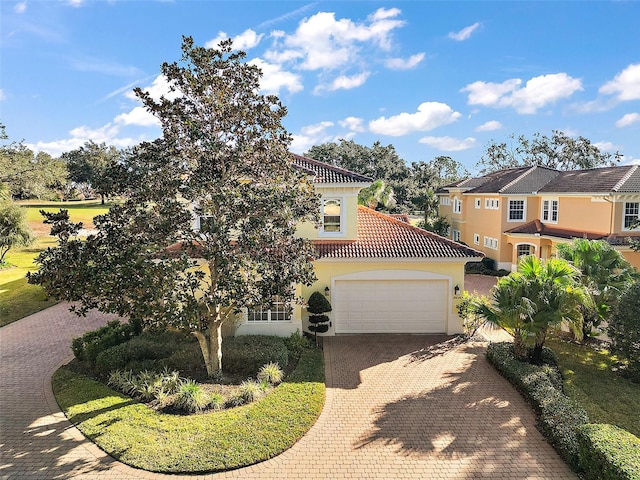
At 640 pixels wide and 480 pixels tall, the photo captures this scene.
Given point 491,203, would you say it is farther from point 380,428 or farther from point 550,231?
point 380,428

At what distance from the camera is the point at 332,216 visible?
19.5 m

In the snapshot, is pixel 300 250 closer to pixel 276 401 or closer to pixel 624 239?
pixel 276 401

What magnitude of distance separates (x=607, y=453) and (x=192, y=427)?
9.60 m

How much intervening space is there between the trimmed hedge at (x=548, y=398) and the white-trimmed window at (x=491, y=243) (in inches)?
749

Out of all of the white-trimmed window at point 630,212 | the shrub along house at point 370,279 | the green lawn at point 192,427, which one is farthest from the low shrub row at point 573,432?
the white-trimmed window at point 630,212

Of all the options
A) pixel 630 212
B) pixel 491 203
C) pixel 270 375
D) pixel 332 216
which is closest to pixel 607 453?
pixel 270 375

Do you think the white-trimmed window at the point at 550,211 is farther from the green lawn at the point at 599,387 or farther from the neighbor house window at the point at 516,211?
the green lawn at the point at 599,387

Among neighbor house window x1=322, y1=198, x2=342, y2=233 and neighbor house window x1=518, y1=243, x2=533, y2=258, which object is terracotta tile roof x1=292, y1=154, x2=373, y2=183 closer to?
neighbor house window x1=322, y1=198, x2=342, y2=233

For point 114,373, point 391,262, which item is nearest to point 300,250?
point 391,262

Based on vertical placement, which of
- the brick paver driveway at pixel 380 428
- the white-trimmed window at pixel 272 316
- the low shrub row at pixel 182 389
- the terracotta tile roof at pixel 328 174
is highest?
the terracotta tile roof at pixel 328 174

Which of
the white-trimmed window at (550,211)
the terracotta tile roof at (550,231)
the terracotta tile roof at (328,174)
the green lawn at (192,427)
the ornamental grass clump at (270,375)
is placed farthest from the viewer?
the white-trimmed window at (550,211)

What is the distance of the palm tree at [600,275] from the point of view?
53.7 ft

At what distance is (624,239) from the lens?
24156 mm

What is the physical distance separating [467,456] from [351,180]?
11953mm
